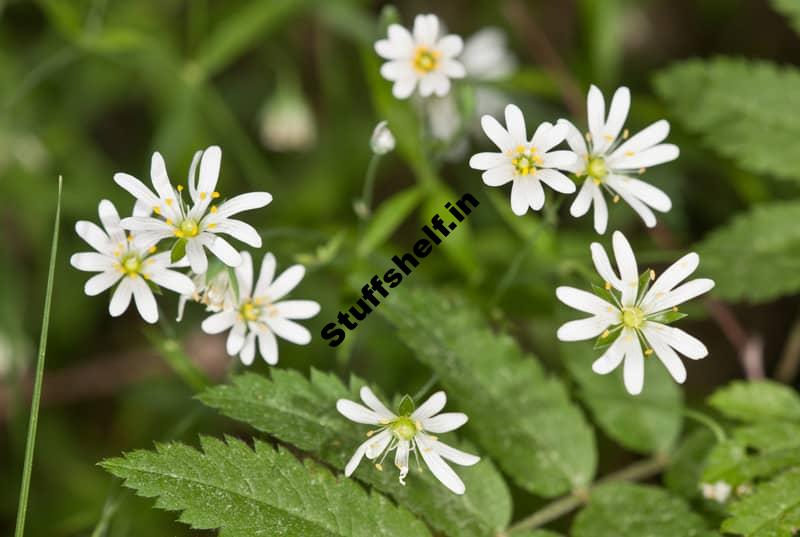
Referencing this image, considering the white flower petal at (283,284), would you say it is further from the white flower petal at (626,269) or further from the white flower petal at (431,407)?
the white flower petal at (626,269)

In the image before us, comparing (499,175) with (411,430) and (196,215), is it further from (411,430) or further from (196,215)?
(196,215)

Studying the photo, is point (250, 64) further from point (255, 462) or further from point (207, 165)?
point (255, 462)

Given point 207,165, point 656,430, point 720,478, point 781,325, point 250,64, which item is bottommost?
point 720,478

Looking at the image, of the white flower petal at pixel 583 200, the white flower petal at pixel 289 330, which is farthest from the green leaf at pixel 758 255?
the white flower petal at pixel 289 330

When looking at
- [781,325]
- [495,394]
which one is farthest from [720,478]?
[781,325]

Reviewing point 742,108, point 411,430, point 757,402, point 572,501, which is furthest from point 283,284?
point 742,108

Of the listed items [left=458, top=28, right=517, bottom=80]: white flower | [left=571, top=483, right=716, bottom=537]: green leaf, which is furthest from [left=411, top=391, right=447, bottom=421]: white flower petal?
[left=458, top=28, right=517, bottom=80]: white flower
